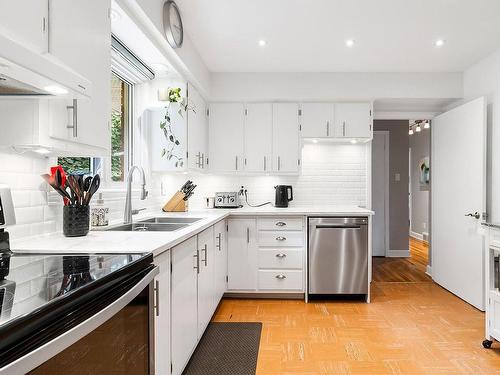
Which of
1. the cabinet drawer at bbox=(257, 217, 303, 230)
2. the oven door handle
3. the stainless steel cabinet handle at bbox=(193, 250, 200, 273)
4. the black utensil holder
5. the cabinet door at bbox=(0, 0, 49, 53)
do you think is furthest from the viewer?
the cabinet drawer at bbox=(257, 217, 303, 230)

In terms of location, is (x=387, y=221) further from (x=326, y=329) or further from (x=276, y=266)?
(x=326, y=329)

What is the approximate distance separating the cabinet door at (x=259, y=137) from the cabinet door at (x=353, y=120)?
0.80 m

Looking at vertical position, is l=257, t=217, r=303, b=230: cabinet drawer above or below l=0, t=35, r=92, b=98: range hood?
below

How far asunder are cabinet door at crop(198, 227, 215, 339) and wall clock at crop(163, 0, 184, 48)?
1426 mm

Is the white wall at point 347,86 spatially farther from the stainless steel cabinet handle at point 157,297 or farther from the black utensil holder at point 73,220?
the stainless steel cabinet handle at point 157,297

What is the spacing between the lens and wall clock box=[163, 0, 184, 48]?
2.38m

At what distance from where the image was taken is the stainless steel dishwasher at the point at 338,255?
139 inches

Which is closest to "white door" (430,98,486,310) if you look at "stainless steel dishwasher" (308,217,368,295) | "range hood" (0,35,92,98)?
"stainless steel dishwasher" (308,217,368,295)

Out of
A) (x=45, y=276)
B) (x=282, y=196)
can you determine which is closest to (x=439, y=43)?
(x=282, y=196)

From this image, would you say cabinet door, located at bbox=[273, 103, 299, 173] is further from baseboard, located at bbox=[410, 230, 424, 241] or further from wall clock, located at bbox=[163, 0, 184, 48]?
baseboard, located at bbox=[410, 230, 424, 241]

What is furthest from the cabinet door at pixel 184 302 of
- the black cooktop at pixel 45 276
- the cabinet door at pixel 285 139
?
the cabinet door at pixel 285 139

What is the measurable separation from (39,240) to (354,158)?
141 inches

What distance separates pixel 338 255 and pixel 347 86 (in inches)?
76.2

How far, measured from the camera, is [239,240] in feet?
12.0
